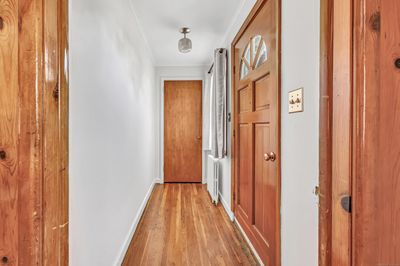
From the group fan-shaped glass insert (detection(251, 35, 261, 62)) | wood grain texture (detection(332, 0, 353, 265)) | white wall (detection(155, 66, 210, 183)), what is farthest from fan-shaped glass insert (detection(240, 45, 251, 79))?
white wall (detection(155, 66, 210, 183))

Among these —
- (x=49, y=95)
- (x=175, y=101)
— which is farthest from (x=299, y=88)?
(x=175, y=101)

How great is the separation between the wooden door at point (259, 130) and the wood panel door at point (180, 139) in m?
2.02

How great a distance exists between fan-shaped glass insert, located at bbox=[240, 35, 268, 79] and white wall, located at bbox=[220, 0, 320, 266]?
423 mm

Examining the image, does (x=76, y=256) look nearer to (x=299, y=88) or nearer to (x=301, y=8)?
(x=299, y=88)

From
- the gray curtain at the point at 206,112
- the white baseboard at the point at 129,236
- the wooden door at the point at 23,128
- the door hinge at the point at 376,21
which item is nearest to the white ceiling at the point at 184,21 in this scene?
the gray curtain at the point at 206,112

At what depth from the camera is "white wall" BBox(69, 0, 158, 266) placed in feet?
3.50

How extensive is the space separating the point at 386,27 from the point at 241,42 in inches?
79.2

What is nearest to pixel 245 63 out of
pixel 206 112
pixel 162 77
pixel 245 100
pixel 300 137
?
pixel 245 100

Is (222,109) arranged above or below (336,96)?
above

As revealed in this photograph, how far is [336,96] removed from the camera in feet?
2.19

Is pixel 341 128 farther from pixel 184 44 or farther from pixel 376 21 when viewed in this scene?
pixel 184 44

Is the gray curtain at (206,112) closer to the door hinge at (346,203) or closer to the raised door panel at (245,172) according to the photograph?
the raised door panel at (245,172)

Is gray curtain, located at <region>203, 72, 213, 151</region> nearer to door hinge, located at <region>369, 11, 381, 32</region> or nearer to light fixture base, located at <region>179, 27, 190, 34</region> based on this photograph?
light fixture base, located at <region>179, 27, 190, 34</region>

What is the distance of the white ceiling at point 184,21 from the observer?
239cm
